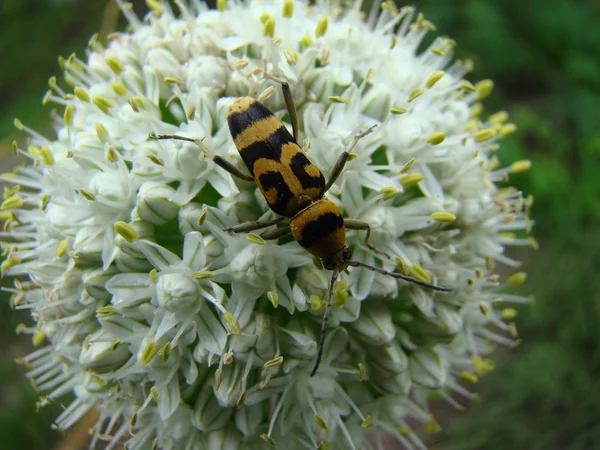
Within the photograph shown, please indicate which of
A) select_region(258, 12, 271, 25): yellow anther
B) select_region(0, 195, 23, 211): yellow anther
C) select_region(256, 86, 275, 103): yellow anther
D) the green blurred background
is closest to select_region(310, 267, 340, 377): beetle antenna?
select_region(256, 86, 275, 103): yellow anther

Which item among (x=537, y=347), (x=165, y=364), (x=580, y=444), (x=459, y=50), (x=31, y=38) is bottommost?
(x=580, y=444)

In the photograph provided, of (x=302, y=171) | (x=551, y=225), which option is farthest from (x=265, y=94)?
(x=551, y=225)

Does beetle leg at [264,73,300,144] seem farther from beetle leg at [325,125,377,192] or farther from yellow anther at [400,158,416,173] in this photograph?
yellow anther at [400,158,416,173]

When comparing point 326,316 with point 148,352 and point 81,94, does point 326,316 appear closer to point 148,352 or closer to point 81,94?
Result: point 148,352

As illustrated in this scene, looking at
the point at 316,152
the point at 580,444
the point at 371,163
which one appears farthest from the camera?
the point at 580,444

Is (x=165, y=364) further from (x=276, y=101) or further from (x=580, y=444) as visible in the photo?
(x=580, y=444)

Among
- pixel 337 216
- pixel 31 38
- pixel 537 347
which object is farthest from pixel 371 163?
pixel 31 38
